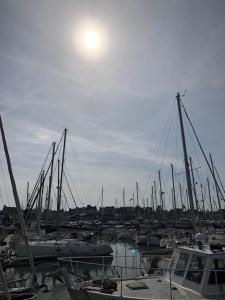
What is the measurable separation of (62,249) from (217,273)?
84.7 feet

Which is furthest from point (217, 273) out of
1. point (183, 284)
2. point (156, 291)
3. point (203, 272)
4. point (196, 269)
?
point (156, 291)

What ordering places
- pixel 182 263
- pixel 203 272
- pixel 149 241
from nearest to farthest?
pixel 203 272 < pixel 182 263 < pixel 149 241

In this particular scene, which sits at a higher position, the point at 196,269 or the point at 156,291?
the point at 196,269

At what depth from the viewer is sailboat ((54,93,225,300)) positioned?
1108 centimetres

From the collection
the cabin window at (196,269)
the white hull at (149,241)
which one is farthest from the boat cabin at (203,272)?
the white hull at (149,241)

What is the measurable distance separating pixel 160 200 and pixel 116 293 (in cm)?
5881

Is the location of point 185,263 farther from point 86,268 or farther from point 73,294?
point 86,268

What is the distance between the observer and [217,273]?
11320mm

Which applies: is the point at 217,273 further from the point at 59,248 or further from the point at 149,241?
the point at 149,241

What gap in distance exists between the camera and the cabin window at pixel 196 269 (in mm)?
11613

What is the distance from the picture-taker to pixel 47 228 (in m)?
50.7

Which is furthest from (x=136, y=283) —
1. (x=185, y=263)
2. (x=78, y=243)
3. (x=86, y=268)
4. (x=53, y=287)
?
(x=78, y=243)

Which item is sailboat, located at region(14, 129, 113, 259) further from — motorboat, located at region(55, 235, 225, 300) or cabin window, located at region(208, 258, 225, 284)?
cabin window, located at region(208, 258, 225, 284)

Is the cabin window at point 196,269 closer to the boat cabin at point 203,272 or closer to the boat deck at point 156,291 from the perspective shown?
the boat cabin at point 203,272
